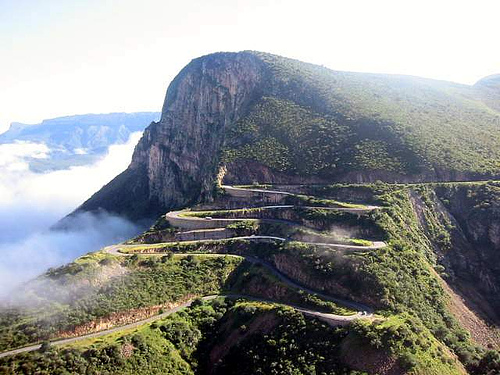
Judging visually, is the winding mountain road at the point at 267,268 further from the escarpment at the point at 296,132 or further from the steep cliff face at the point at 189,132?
the steep cliff face at the point at 189,132

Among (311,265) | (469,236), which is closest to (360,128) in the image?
(469,236)

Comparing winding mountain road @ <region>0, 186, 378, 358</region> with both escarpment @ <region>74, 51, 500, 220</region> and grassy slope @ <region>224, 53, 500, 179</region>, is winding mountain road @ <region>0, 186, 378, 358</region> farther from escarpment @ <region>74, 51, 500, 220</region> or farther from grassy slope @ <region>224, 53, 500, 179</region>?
grassy slope @ <region>224, 53, 500, 179</region>

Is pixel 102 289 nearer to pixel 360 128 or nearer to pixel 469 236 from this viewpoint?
pixel 469 236

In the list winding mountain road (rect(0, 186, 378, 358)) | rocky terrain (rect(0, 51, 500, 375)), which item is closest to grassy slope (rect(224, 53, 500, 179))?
rocky terrain (rect(0, 51, 500, 375))

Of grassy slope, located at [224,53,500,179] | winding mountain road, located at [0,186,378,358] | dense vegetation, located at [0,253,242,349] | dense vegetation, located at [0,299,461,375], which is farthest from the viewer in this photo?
grassy slope, located at [224,53,500,179]

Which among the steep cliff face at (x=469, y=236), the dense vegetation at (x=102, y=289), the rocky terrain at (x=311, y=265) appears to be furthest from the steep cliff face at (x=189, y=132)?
the steep cliff face at (x=469, y=236)

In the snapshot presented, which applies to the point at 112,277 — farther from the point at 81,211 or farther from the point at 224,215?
the point at 81,211
